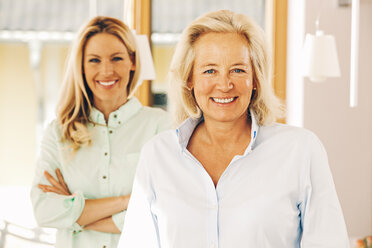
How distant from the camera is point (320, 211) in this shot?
1.40m

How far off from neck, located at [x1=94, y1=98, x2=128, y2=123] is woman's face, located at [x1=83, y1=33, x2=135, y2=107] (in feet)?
0.06

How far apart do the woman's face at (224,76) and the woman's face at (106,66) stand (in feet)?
2.08

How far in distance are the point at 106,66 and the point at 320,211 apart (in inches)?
42.1

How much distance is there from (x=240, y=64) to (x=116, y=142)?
79 centimetres

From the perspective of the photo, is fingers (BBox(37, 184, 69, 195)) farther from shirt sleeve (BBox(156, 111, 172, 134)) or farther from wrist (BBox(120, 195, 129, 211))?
shirt sleeve (BBox(156, 111, 172, 134))

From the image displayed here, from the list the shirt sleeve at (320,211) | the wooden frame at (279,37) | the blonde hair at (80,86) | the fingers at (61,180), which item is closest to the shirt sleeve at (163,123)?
the blonde hair at (80,86)

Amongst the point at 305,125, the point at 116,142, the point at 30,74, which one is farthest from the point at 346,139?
the point at 30,74

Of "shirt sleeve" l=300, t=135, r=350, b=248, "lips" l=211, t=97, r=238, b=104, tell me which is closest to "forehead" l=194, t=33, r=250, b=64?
"lips" l=211, t=97, r=238, b=104

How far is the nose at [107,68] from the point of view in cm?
206

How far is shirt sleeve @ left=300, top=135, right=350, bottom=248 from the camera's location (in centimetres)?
139

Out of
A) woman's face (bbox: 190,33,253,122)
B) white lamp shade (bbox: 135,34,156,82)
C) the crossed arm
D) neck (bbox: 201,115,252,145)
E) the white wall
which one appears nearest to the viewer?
woman's face (bbox: 190,33,253,122)

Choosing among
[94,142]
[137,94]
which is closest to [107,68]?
[94,142]

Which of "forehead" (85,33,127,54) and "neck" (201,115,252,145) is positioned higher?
"forehead" (85,33,127,54)

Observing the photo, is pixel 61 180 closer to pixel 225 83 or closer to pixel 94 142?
pixel 94 142
